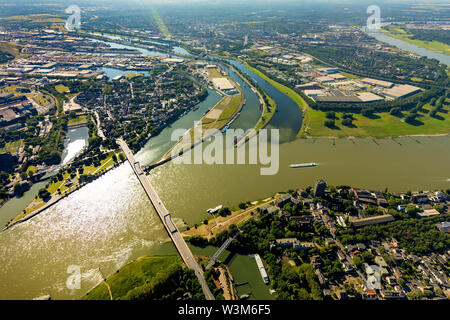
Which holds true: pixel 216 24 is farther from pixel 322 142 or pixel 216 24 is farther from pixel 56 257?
pixel 56 257

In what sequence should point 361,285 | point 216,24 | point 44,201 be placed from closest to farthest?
point 361,285 < point 44,201 < point 216,24

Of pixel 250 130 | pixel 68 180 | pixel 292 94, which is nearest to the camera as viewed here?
pixel 68 180

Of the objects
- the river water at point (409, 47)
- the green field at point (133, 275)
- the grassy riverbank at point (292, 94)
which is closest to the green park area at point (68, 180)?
the green field at point (133, 275)

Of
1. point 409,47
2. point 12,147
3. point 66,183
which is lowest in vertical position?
point 66,183

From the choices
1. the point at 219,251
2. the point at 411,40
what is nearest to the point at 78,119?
the point at 219,251

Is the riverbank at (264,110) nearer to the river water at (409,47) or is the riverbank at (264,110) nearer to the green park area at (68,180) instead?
the green park area at (68,180)

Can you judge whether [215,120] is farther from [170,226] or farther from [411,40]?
[411,40]
